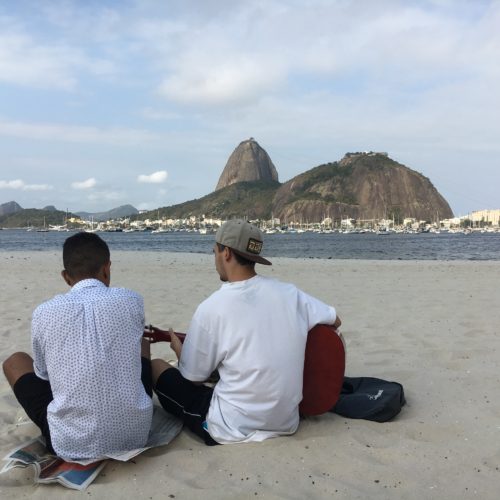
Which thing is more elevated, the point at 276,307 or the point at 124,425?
the point at 276,307

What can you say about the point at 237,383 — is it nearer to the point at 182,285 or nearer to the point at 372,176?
the point at 182,285

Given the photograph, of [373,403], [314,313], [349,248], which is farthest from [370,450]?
[349,248]

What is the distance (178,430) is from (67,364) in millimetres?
1003

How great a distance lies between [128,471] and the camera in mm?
2781

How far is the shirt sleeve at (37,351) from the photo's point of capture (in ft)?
8.75

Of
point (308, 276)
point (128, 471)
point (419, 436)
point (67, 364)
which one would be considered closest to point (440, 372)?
point (419, 436)

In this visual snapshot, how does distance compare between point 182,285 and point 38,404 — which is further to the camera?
point 182,285

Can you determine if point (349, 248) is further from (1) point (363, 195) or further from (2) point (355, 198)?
(1) point (363, 195)

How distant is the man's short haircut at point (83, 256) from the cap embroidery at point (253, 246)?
0.80m

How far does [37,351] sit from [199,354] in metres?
0.88

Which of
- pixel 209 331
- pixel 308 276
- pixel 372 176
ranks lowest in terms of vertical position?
pixel 308 276

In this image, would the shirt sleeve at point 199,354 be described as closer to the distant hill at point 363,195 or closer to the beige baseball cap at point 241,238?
the beige baseball cap at point 241,238

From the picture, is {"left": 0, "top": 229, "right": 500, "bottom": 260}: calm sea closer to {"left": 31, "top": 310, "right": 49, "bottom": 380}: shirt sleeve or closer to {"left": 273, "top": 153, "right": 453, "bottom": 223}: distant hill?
{"left": 31, "top": 310, "right": 49, "bottom": 380}: shirt sleeve

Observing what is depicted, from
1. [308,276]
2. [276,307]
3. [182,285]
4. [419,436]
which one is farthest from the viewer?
[308,276]
